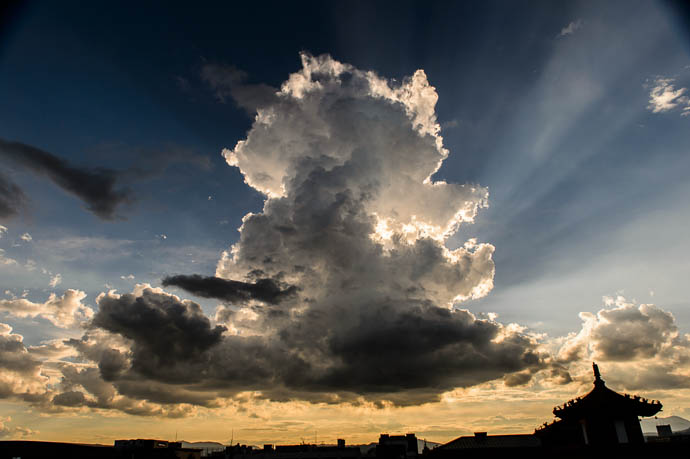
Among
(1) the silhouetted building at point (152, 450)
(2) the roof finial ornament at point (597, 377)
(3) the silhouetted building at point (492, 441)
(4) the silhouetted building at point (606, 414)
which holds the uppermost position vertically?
(2) the roof finial ornament at point (597, 377)

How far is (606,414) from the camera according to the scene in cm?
4859

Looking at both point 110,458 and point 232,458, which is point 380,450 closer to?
point 232,458

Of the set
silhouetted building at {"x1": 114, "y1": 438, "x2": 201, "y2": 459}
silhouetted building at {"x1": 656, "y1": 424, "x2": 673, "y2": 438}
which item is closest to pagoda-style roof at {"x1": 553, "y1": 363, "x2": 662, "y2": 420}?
silhouetted building at {"x1": 656, "y1": 424, "x2": 673, "y2": 438}

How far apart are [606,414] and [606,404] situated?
1177 mm

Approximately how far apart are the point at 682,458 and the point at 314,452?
81.1m

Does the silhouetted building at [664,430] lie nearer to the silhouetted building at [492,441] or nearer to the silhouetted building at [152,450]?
the silhouetted building at [492,441]

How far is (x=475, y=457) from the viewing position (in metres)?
57.5

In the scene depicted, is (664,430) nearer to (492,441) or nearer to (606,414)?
(492,441)

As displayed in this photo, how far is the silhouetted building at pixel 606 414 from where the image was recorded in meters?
47.2

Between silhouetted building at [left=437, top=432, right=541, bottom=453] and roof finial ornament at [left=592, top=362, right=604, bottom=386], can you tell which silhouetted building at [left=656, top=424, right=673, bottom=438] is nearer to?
silhouetted building at [left=437, top=432, right=541, bottom=453]

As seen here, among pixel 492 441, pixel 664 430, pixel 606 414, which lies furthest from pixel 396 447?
pixel 606 414

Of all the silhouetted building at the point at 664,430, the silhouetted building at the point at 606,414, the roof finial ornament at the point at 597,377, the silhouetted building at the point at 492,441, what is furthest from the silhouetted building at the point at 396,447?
the roof finial ornament at the point at 597,377

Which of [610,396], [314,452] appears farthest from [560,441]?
[314,452]

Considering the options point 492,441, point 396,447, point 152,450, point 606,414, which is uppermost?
point 606,414
